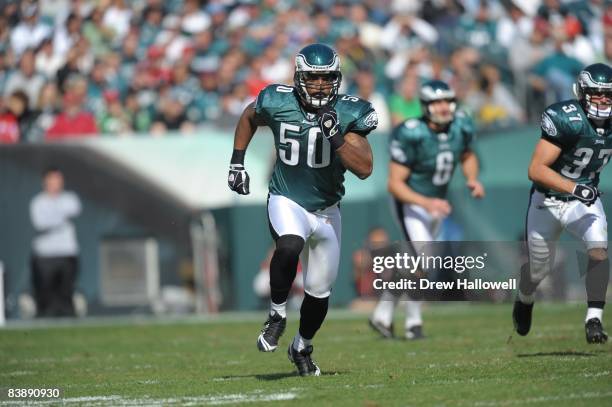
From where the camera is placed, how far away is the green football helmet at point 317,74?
6430mm

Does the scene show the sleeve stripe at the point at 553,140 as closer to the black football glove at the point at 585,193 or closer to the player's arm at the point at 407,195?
the black football glove at the point at 585,193

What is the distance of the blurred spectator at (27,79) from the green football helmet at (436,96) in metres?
6.16

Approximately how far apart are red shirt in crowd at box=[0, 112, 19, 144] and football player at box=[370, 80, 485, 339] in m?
5.53

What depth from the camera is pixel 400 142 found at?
9.62m

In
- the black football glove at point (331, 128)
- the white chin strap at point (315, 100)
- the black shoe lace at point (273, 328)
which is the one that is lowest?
the black shoe lace at point (273, 328)

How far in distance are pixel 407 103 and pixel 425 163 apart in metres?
3.74

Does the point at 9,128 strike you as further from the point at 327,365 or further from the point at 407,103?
the point at 327,365

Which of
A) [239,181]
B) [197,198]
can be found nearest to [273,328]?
[239,181]

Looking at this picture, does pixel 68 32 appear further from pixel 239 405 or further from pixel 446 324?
pixel 239 405

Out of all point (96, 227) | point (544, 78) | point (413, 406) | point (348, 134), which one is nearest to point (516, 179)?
point (544, 78)

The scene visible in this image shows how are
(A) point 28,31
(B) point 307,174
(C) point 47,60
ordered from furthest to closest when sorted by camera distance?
(A) point 28,31, (C) point 47,60, (B) point 307,174

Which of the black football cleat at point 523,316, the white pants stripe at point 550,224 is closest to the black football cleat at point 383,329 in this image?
the black football cleat at point 523,316

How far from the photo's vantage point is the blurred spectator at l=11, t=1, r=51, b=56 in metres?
15.1

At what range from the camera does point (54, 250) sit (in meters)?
12.6
